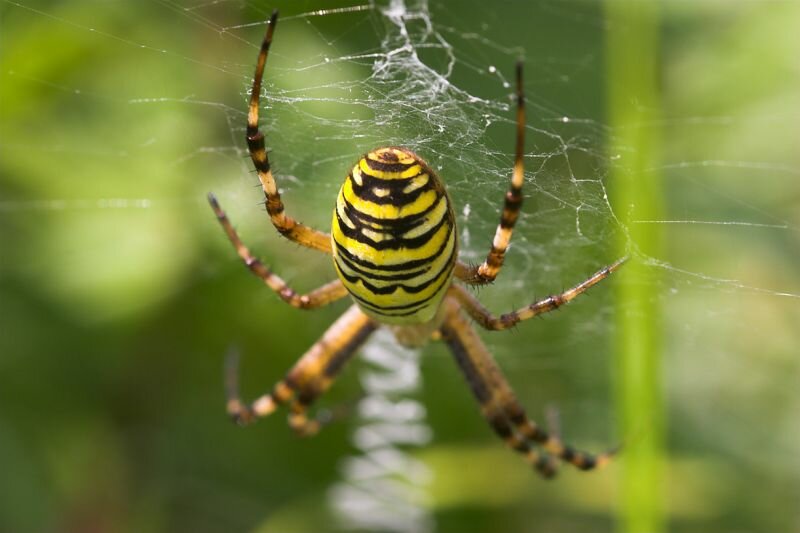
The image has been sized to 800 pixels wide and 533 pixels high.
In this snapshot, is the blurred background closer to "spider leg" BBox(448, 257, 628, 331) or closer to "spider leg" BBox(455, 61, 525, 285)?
"spider leg" BBox(448, 257, 628, 331)

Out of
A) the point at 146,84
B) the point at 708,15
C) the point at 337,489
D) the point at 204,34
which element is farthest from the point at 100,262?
the point at 708,15

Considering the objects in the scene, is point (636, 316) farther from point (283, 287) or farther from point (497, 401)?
point (283, 287)

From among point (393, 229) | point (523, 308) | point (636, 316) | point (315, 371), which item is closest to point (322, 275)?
point (315, 371)

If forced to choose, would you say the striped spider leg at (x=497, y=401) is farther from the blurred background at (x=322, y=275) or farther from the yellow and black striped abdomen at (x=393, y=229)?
the yellow and black striped abdomen at (x=393, y=229)

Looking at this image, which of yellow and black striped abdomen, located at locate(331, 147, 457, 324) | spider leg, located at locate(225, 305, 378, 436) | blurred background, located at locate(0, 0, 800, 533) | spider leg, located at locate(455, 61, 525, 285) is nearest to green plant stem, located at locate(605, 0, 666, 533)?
blurred background, located at locate(0, 0, 800, 533)

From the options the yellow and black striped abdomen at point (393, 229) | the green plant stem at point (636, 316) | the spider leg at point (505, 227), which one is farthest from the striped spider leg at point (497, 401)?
the yellow and black striped abdomen at point (393, 229)

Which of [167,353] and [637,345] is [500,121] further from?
[167,353]
